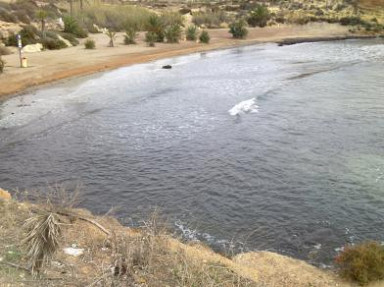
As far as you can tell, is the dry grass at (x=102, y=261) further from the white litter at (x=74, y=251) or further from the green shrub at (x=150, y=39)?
the green shrub at (x=150, y=39)

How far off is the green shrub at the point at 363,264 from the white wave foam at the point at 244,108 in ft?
39.8

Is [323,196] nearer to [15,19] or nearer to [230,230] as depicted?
[230,230]

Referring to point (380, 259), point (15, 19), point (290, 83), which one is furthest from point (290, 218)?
point (15, 19)

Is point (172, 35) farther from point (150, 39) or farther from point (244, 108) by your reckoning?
point (244, 108)

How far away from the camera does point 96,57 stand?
3388 centimetres

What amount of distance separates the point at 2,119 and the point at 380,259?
48.3 ft

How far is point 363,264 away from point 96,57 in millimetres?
28428

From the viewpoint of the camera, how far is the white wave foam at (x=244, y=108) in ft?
66.7

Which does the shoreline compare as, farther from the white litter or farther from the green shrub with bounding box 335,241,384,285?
the green shrub with bounding box 335,241,384,285

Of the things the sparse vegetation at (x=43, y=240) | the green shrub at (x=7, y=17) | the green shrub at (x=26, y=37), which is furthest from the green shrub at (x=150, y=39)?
the sparse vegetation at (x=43, y=240)

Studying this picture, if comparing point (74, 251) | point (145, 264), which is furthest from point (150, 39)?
point (145, 264)

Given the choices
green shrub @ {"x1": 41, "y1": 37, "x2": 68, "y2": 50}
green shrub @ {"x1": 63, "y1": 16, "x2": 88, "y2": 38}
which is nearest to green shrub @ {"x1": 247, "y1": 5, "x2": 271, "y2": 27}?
green shrub @ {"x1": 63, "y1": 16, "x2": 88, "y2": 38}

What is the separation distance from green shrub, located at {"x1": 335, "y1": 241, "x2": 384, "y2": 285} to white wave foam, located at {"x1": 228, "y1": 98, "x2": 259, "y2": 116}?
1213 centimetres

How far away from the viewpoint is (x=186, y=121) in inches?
755
